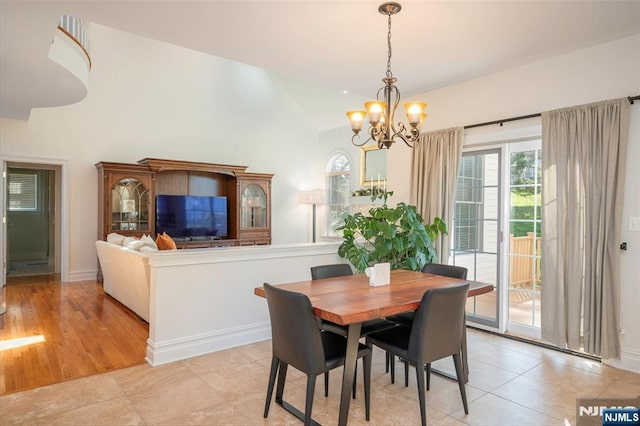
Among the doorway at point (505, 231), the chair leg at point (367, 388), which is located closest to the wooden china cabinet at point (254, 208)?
the doorway at point (505, 231)

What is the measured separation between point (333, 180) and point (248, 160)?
6.12 feet

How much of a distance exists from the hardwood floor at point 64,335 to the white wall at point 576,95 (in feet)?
12.9

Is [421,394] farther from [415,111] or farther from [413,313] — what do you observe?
[415,111]

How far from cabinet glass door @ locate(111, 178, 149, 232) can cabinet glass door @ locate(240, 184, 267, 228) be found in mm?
1811

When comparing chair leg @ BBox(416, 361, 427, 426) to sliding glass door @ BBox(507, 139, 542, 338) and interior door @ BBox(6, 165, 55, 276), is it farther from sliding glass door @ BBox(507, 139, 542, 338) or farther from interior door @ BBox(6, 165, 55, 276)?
interior door @ BBox(6, 165, 55, 276)

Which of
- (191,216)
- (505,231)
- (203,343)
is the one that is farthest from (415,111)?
(191,216)

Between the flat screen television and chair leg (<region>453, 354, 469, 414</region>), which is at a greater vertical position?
the flat screen television

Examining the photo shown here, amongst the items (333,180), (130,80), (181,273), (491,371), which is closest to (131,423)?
(181,273)

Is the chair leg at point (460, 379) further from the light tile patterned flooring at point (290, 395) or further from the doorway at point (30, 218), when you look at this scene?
the doorway at point (30, 218)

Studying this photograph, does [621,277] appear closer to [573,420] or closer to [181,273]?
[573,420]

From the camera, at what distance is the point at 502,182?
4.00m

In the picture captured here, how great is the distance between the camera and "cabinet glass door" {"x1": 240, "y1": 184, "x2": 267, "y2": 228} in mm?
7855

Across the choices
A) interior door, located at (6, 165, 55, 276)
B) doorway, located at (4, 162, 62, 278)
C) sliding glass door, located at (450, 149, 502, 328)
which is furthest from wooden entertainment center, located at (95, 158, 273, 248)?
sliding glass door, located at (450, 149, 502, 328)

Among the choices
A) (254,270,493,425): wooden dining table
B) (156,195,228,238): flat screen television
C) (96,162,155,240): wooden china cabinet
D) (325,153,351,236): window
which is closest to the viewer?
(254,270,493,425): wooden dining table
